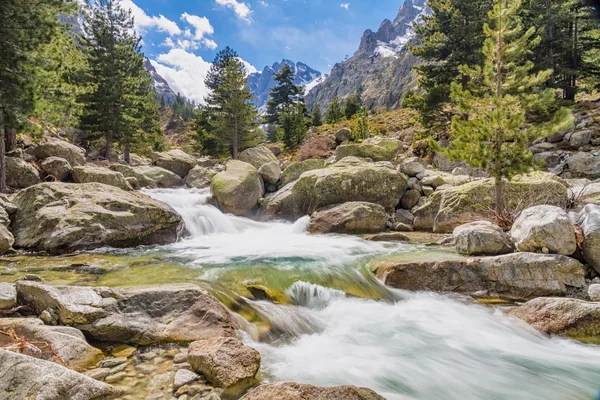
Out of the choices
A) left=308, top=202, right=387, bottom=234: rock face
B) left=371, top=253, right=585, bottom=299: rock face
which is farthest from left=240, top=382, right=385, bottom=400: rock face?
left=308, top=202, right=387, bottom=234: rock face

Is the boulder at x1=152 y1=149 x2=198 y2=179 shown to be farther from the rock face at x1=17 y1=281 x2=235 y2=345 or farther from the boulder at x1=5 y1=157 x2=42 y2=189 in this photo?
the rock face at x1=17 y1=281 x2=235 y2=345

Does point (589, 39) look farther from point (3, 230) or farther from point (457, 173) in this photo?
point (3, 230)

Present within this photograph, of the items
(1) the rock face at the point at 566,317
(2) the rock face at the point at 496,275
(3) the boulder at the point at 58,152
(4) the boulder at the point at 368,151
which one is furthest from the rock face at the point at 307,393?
(4) the boulder at the point at 368,151

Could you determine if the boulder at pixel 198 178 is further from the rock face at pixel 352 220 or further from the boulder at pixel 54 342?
the boulder at pixel 54 342

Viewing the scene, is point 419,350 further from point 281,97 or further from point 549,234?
point 281,97

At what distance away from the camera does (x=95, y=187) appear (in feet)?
39.7

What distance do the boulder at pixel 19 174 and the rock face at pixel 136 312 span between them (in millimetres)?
11473

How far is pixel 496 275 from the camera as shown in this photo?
25.1ft

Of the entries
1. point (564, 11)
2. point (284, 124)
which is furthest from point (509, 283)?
point (284, 124)

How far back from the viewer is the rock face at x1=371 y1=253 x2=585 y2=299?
725cm

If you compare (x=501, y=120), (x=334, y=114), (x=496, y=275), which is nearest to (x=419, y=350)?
(x=496, y=275)

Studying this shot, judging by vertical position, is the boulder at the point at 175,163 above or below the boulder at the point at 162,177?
above

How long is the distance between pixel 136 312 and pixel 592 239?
30.4 ft

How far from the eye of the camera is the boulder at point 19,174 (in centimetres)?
1375
